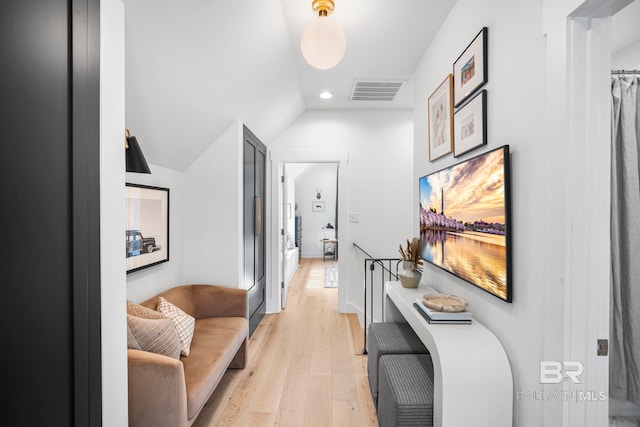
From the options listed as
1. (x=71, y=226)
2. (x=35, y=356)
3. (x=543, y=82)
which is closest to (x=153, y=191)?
(x=71, y=226)

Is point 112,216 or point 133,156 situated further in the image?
point 133,156

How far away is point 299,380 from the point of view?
7.95 feet

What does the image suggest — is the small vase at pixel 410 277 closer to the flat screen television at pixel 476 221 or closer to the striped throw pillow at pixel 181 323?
the flat screen television at pixel 476 221

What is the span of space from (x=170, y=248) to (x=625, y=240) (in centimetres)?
298

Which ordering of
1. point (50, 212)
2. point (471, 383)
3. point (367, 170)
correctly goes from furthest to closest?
point (367, 170)
point (471, 383)
point (50, 212)

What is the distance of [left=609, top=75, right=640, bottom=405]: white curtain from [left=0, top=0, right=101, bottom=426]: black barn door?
87.3 inches

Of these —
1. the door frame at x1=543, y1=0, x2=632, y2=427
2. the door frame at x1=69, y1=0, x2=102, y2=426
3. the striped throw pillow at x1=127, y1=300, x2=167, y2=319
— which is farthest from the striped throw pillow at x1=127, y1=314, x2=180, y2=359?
the door frame at x1=543, y1=0, x2=632, y2=427

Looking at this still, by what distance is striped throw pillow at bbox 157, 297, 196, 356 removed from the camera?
1924 millimetres

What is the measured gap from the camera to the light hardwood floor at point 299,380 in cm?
199

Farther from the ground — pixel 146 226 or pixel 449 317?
pixel 146 226

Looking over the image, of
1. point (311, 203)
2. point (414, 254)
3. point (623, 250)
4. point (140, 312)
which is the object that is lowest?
point (140, 312)

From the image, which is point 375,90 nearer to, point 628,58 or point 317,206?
point 628,58

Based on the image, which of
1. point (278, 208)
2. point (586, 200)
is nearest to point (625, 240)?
point (586, 200)

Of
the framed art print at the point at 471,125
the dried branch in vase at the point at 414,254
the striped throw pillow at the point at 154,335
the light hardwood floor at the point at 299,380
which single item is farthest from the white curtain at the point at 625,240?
the striped throw pillow at the point at 154,335
